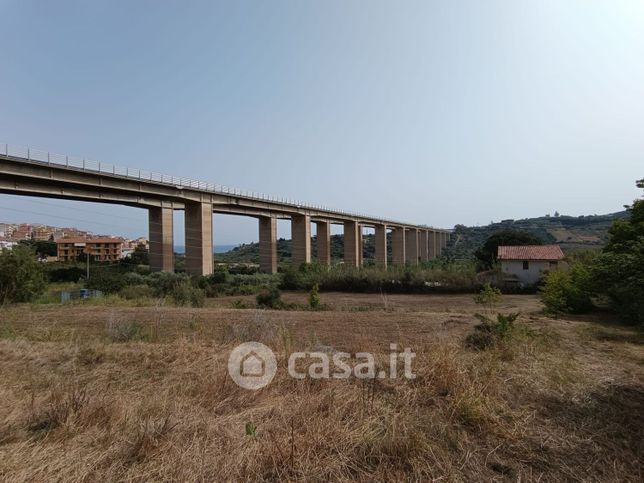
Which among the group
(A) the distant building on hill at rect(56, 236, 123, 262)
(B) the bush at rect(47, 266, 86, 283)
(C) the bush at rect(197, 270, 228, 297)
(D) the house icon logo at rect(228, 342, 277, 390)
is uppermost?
(A) the distant building on hill at rect(56, 236, 123, 262)

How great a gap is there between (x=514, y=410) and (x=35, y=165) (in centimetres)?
2912

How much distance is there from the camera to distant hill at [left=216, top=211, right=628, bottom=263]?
78.9m

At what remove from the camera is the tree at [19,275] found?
12906 millimetres

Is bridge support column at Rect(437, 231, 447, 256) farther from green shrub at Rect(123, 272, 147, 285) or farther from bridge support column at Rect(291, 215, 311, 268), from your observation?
green shrub at Rect(123, 272, 147, 285)

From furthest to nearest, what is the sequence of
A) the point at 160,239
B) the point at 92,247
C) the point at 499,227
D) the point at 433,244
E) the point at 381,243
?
the point at 499,227 → the point at 433,244 → the point at 92,247 → the point at 381,243 → the point at 160,239

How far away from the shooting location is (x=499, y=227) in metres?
129

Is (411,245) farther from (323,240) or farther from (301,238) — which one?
(301,238)

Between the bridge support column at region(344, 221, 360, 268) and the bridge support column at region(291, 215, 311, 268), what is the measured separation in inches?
531

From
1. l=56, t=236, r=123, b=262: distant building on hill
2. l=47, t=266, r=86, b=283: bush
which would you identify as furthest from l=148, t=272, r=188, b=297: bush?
l=56, t=236, r=123, b=262: distant building on hill

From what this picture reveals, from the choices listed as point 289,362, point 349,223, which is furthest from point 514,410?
point 349,223

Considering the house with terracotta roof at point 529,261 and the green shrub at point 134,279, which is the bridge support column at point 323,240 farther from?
the green shrub at point 134,279

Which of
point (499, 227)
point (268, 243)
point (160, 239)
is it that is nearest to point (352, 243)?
point (268, 243)

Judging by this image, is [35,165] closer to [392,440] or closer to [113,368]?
[113,368]

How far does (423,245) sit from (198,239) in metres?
75.4
